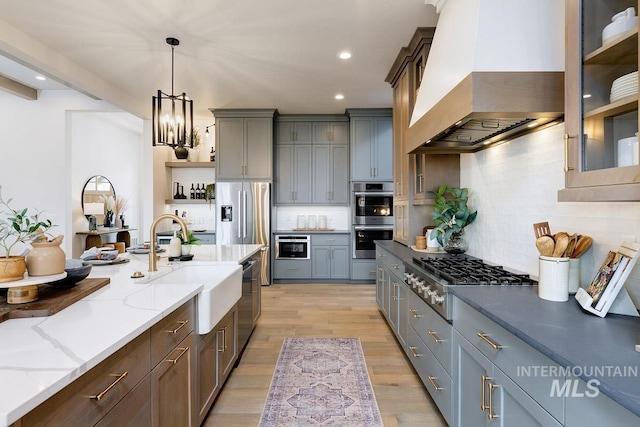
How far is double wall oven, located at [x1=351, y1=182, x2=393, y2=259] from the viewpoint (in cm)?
552

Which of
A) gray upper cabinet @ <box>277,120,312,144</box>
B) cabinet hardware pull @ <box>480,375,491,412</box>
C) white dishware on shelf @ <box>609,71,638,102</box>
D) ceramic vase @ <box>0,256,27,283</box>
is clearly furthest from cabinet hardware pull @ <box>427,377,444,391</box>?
gray upper cabinet @ <box>277,120,312,144</box>

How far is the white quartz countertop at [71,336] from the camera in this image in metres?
0.75

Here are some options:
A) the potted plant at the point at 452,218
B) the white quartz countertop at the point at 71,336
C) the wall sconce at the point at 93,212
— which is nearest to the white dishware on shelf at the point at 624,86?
the potted plant at the point at 452,218

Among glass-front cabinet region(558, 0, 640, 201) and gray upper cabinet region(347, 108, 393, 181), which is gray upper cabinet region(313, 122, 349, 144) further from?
glass-front cabinet region(558, 0, 640, 201)

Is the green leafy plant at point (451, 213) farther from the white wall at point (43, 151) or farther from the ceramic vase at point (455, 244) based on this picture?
the white wall at point (43, 151)

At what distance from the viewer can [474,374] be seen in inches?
60.4

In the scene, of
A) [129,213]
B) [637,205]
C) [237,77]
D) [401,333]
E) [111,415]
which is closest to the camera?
[111,415]

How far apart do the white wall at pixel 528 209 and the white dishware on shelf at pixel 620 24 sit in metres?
0.68

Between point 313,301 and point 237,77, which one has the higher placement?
point 237,77

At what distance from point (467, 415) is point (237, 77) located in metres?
4.07

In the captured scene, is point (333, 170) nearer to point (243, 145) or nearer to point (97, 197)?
point (243, 145)

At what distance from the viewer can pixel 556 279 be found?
151 centimetres

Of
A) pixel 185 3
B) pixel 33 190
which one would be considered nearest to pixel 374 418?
pixel 185 3

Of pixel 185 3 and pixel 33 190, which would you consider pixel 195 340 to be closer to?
pixel 185 3
